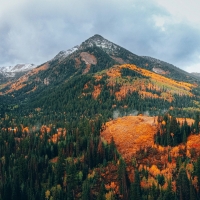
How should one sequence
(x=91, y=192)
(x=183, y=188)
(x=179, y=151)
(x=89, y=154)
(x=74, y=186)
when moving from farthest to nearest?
(x=89, y=154)
(x=179, y=151)
(x=74, y=186)
(x=91, y=192)
(x=183, y=188)

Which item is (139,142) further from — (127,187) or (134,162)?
(127,187)

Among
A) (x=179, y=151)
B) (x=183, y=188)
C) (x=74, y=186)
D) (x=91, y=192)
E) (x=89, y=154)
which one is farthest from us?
(x=89, y=154)

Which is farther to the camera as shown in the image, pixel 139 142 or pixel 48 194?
pixel 139 142

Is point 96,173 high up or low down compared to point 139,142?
down

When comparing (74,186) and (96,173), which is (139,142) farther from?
(74,186)

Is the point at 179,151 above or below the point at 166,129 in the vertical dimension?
below

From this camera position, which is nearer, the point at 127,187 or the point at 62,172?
the point at 127,187

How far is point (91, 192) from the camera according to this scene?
148375mm

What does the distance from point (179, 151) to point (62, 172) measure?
77.8 m

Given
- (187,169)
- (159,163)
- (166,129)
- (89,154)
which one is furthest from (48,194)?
(166,129)

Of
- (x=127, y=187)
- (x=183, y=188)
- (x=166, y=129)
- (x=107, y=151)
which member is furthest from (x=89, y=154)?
(x=183, y=188)

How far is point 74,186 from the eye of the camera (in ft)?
522

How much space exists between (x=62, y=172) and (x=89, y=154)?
2297cm

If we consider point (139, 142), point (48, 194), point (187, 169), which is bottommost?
point (48, 194)
